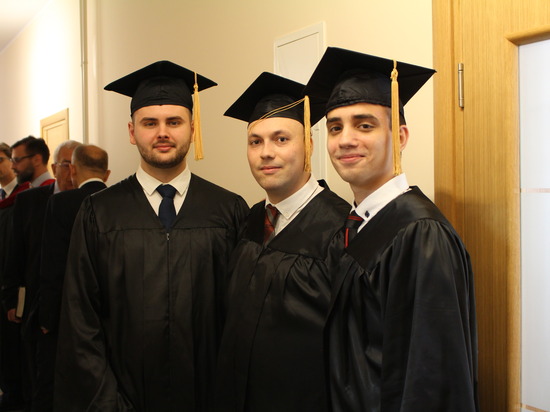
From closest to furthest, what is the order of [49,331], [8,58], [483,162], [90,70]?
[483,162] → [49,331] → [90,70] → [8,58]

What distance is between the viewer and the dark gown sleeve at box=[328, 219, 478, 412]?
114cm

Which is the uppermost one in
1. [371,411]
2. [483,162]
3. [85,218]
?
[483,162]

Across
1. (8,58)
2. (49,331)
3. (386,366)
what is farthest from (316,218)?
(8,58)

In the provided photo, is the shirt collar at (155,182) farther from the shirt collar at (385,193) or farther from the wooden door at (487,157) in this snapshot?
the wooden door at (487,157)

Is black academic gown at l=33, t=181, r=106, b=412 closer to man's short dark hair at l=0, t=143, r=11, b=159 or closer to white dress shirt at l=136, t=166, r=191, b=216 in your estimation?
white dress shirt at l=136, t=166, r=191, b=216

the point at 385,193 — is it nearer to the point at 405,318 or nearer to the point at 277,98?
the point at 405,318

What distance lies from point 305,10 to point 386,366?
162 cm

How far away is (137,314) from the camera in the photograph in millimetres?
1842

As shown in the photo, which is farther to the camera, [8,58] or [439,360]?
[8,58]

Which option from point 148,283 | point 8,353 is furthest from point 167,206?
point 8,353

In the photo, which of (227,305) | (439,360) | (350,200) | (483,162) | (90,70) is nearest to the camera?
(439,360)

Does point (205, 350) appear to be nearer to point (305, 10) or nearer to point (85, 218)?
point (85, 218)

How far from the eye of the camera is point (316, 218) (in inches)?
66.0

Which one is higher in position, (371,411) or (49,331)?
(371,411)
